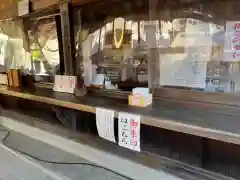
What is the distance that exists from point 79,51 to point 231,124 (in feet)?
4.22

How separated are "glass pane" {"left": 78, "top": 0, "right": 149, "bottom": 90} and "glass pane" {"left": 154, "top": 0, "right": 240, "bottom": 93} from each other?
0.45ft

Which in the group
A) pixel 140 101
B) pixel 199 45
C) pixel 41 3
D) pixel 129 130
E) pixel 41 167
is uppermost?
pixel 41 3

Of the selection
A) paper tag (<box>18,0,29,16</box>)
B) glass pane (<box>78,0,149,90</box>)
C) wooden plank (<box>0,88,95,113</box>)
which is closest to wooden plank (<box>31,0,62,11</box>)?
paper tag (<box>18,0,29,16</box>)

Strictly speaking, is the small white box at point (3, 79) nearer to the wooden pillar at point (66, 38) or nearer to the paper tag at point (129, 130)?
the wooden pillar at point (66, 38)

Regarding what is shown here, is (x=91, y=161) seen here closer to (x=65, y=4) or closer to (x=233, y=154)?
(x=233, y=154)

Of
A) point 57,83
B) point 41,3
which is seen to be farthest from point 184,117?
point 41,3

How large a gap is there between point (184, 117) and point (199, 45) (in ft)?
1.53

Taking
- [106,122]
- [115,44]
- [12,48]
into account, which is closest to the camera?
[106,122]

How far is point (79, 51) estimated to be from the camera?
76.8 inches

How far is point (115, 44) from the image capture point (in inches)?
70.3

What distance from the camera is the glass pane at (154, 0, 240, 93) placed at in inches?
49.4

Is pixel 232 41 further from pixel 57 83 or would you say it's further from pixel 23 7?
pixel 23 7

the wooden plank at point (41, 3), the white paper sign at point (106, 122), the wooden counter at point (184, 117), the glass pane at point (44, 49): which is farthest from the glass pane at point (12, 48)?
the white paper sign at point (106, 122)

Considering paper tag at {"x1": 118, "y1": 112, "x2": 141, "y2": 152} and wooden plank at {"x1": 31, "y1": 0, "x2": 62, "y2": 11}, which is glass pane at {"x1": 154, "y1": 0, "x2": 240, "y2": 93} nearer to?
paper tag at {"x1": 118, "y1": 112, "x2": 141, "y2": 152}
